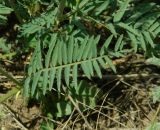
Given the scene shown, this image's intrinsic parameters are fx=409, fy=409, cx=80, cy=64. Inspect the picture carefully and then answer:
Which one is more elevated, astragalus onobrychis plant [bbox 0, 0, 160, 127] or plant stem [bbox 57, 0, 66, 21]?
plant stem [bbox 57, 0, 66, 21]

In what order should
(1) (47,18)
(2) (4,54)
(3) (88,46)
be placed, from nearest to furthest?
(3) (88,46), (1) (47,18), (2) (4,54)

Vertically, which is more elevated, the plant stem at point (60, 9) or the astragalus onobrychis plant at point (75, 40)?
the plant stem at point (60, 9)

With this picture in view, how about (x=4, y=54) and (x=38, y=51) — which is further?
(x=4, y=54)

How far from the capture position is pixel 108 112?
2176 millimetres

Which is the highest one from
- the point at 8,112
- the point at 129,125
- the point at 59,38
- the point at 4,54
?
the point at 59,38

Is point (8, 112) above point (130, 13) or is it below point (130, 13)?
below

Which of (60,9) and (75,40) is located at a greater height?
(60,9)

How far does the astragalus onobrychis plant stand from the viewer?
1790 mm

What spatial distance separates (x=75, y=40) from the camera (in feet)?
6.18

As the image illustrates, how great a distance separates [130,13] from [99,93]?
1.53 ft

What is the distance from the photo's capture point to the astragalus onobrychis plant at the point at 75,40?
179 centimetres

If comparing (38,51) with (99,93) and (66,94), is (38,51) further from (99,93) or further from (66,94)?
(99,93)

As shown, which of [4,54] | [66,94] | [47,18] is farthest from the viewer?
[4,54]

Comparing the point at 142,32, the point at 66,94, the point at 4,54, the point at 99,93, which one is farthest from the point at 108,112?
the point at 4,54
